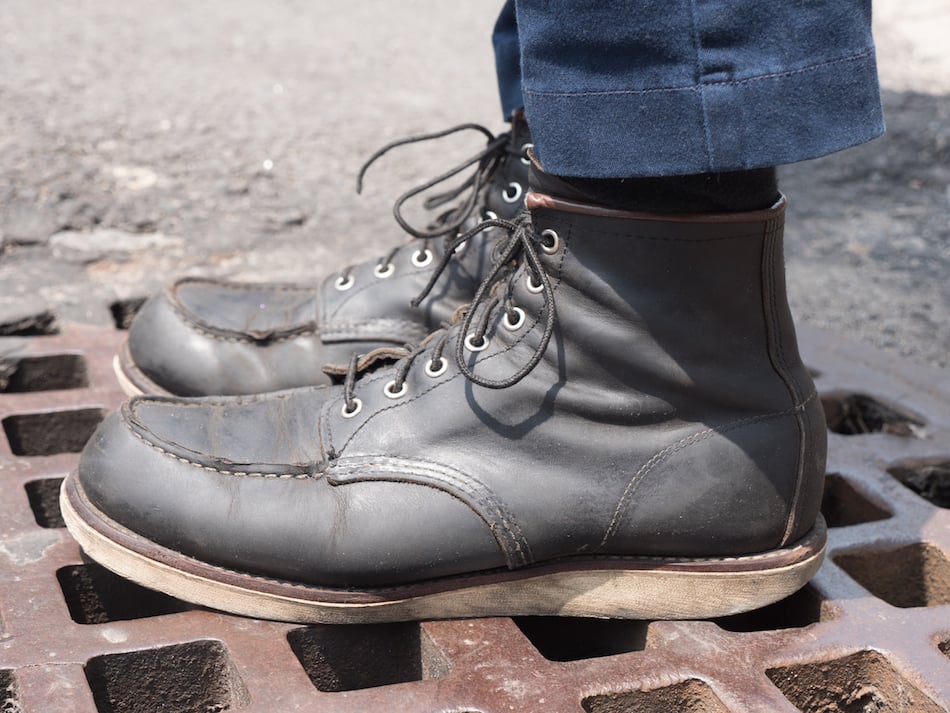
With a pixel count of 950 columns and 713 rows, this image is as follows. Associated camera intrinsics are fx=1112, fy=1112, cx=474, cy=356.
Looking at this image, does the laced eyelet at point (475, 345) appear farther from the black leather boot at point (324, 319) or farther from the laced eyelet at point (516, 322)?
the black leather boot at point (324, 319)

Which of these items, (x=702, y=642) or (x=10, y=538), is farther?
(x=10, y=538)

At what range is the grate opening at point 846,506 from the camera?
143 cm

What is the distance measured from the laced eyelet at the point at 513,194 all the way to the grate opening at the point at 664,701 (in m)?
0.68

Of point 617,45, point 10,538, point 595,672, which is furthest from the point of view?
point 10,538

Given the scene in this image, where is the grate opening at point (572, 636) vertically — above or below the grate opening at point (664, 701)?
below

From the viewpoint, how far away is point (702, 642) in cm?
112

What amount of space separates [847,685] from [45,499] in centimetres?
98

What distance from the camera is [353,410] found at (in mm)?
1158

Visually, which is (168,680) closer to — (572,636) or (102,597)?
(102,597)

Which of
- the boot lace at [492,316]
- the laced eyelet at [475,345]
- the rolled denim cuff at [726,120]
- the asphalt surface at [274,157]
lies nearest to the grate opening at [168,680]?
the boot lace at [492,316]

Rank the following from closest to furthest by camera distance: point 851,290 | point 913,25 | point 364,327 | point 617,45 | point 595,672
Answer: point 617,45 < point 595,672 < point 364,327 < point 851,290 < point 913,25

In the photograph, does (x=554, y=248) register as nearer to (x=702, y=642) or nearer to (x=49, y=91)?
(x=702, y=642)

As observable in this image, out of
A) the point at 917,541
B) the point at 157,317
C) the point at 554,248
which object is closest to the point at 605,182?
the point at 554,248

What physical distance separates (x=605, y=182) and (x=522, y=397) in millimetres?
227
